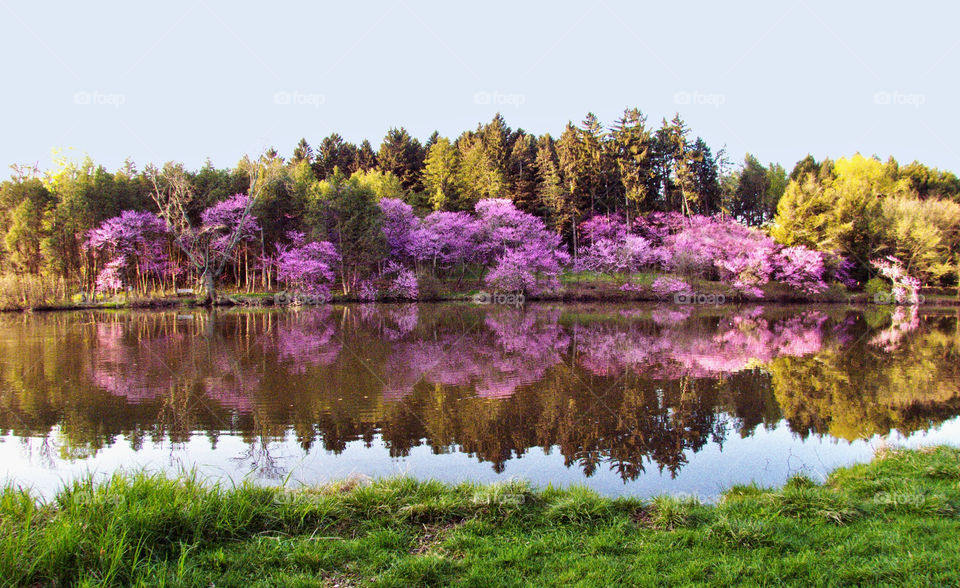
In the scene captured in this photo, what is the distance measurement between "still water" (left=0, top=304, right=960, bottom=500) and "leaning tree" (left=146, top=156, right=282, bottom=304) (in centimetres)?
1994

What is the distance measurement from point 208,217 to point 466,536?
41067 mm

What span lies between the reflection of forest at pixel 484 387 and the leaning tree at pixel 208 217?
1742 centimetres

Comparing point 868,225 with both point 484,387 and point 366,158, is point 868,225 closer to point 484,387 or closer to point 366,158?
point 484,387

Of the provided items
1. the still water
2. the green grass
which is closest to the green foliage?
the still water

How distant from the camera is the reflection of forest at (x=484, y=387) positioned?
759 centimetres

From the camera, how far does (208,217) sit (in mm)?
38969

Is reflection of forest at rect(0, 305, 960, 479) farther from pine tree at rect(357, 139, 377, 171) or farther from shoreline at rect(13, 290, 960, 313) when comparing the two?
pine tree at rect(357, 139, 377, 171)

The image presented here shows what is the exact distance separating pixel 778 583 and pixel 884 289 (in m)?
47.5

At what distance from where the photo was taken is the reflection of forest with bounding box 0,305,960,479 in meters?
7.59

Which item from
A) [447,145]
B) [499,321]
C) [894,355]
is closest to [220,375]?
[499,321]

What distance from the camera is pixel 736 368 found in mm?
12891

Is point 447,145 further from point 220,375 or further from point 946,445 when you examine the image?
point 946,445

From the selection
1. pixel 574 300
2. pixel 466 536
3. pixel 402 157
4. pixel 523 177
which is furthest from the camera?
pixel 402 157

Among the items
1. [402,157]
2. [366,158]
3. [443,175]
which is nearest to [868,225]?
[443,175]
